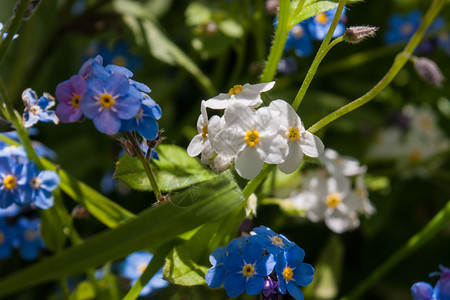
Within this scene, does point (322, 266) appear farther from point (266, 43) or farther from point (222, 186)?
point (266, 43)

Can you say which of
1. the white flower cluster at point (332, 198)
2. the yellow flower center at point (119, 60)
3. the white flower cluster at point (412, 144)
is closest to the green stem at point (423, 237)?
the white flower cluster at point (332, 198)

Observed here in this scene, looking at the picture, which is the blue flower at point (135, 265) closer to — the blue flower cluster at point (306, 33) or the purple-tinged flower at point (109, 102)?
the purple-tinged flower at point (109, 102)

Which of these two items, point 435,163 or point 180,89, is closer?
point 435,163

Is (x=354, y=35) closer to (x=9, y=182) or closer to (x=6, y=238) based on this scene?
(x=9, y=182)

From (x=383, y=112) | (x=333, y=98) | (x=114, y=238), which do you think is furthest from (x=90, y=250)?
(x=383, y=112)

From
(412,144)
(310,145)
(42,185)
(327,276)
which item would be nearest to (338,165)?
(327,276)

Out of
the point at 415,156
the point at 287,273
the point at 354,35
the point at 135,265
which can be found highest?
the point at 354,35

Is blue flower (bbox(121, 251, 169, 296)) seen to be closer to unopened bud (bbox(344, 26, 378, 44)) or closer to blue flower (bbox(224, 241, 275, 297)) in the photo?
blue flower (bbox(224, 241, 275, 297))

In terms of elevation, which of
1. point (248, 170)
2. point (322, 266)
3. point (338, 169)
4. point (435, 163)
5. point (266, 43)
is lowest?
point (435, 163)
